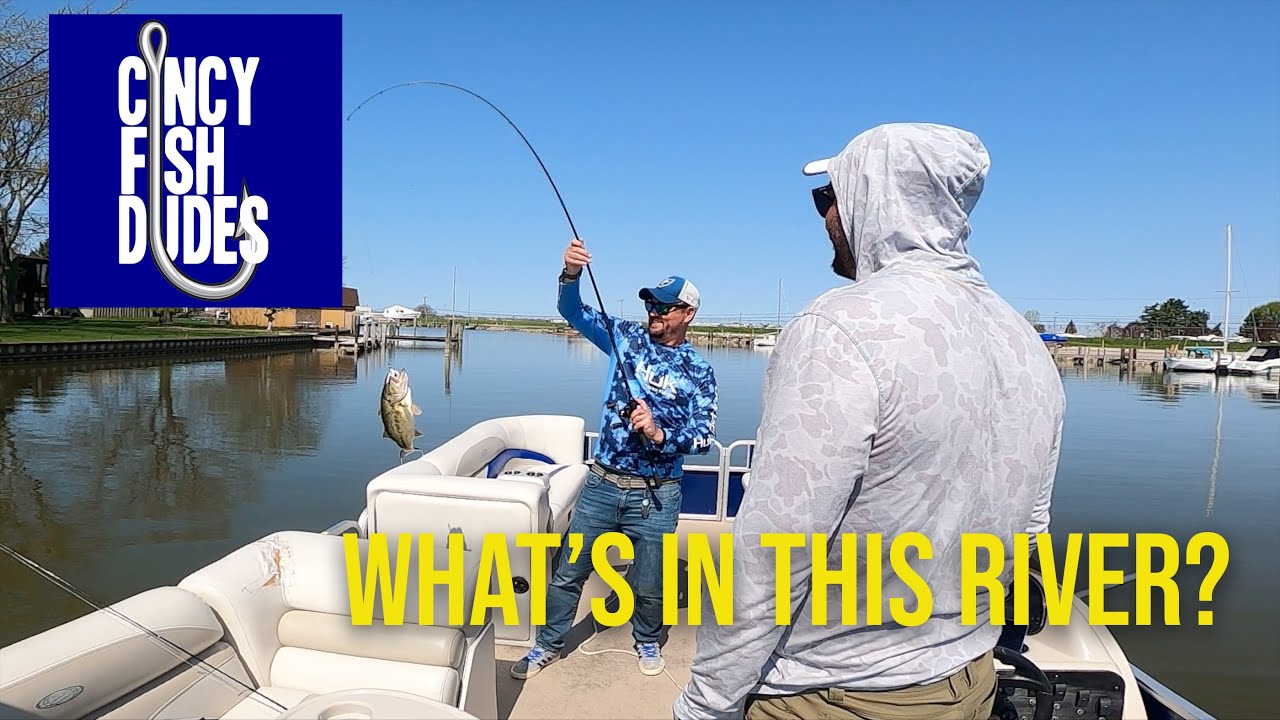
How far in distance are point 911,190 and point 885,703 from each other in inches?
29.2

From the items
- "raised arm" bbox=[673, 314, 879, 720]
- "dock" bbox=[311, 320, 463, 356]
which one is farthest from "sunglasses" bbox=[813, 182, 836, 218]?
"dock" bbox=[311, 320, 463, 356]

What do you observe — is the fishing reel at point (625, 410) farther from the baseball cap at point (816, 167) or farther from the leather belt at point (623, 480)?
the baseball cap at point (816, 167)

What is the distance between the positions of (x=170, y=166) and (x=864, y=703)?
817 cm

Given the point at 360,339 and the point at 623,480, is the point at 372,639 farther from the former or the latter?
the point at 360,339

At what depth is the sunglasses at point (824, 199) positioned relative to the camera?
1299 millimetres

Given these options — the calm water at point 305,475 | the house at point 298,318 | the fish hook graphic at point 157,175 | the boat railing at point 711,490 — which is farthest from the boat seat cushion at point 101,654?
the house at point 298,318

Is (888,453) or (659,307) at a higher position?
(659,307)

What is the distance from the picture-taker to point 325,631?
2555 mm

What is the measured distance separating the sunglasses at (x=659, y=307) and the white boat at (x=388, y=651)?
36.2 inches

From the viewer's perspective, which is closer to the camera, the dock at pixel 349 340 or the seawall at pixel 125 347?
the seawall at pixel 125 347

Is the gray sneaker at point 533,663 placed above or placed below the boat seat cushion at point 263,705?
below

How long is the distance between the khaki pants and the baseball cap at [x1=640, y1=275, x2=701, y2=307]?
2.24 m

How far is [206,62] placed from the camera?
787 cm

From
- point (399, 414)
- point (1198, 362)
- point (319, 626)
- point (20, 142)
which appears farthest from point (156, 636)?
point (1198, 362)
